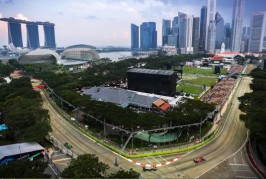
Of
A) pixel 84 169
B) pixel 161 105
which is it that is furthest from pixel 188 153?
pixel 84 169

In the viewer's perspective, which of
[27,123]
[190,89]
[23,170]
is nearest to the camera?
[23,170]

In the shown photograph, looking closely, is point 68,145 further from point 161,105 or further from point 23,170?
point 161,105

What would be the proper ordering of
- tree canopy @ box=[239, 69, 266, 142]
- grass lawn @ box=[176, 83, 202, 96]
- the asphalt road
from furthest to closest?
1. grass lawn @ box=[176, 83, 202, 96]
2. tree canopy @ box=[239, 69, 266, 142]
3. the asphalt road

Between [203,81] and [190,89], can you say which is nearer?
[190,89]

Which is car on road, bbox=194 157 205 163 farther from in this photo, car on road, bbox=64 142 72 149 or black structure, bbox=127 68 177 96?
black structure, bbox=127 68 177 96

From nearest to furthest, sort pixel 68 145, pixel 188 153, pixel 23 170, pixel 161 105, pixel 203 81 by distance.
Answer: pixel 23 170, pixel 188 153, pixel 68 145, pixel 161 105, pixel 203 81

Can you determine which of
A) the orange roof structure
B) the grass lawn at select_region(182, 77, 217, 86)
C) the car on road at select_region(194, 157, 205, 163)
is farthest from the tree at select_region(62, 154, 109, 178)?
the grass lawn at select_region(182, 77, 217, 86)

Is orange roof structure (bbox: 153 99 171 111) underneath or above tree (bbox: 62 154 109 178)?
underneath
